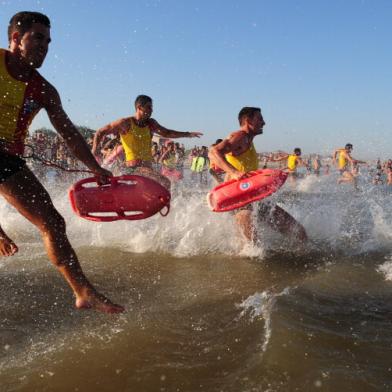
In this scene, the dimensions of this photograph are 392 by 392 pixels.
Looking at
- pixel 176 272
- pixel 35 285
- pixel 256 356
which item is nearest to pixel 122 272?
pixel 176 272

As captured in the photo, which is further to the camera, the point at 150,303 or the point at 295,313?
the point at 150,303

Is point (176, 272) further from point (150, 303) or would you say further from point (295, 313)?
point (295, 313)

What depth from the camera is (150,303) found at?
11.5ft

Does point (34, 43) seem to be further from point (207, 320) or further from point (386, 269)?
point (386, 269)

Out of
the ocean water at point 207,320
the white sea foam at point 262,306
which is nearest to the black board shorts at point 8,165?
the ocean water at point 207,320

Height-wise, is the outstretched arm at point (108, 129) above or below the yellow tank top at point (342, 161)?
above

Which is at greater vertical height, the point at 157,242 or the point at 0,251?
the point at 0,251

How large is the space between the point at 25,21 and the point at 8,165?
0.94 metres

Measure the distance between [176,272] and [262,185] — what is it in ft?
4.30

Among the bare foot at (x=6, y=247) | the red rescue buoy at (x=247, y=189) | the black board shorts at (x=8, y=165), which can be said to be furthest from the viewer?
the red rescue buoy at (x=247, y=189)

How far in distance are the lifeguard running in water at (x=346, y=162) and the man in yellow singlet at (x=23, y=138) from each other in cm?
1470

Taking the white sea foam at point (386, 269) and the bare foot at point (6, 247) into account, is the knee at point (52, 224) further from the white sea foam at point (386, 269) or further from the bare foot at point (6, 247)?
the white sea foam at point (386, 269)

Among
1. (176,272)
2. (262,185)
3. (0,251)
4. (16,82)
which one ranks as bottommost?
(176,272)

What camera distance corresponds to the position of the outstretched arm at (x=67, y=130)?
296 centimetres
